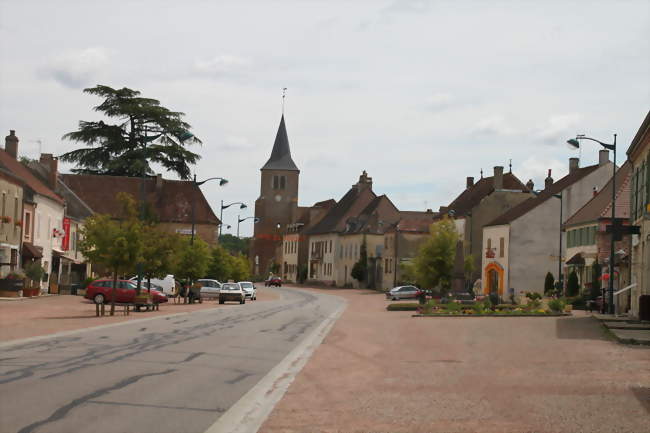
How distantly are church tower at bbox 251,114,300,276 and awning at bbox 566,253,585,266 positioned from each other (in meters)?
88.2

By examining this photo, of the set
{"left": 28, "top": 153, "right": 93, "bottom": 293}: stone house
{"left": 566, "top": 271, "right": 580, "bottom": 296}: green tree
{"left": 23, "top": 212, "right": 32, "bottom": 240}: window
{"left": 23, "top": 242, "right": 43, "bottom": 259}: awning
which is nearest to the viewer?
{"left": 23, "top": 242, "right": 43, "bottom": 259}: awning

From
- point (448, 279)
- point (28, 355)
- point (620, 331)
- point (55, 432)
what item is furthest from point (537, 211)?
point (55, 432)

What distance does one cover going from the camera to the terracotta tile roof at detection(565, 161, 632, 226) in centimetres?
5022

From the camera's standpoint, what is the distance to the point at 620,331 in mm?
25750

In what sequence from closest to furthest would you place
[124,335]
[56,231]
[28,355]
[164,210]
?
[28,355] < [124,335] < [56,231] < [164,210]

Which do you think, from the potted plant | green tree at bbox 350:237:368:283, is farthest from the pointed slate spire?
the potted plant

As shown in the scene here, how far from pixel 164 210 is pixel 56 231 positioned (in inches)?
1197

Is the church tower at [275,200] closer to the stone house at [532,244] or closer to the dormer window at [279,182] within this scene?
the dormer window at [279,182]

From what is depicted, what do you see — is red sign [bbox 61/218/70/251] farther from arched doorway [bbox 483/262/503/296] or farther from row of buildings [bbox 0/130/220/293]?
arched doorway [bbox 483/262/503/296]

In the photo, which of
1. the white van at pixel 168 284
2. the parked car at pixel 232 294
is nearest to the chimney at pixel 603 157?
the parked car at pixel 232 294

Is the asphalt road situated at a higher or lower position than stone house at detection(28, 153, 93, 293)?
lower

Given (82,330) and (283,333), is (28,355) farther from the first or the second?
(283,333)

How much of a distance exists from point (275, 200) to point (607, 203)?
307ft

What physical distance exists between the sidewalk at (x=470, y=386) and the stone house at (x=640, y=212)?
788 cm
